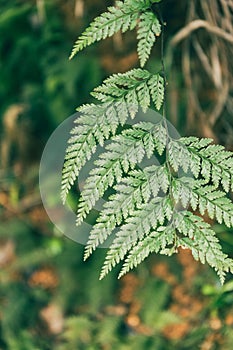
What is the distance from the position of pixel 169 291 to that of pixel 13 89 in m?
1.45

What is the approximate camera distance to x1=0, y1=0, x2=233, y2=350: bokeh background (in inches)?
98.2

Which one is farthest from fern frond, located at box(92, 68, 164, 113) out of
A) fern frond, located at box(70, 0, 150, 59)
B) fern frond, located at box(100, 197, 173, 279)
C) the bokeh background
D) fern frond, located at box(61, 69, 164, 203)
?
the bokeh background

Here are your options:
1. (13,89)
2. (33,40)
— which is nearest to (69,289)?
(13,89)

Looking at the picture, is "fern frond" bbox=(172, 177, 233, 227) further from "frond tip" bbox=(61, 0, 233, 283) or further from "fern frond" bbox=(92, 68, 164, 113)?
"fern frond" bbox=(92, 68, 164, 113)

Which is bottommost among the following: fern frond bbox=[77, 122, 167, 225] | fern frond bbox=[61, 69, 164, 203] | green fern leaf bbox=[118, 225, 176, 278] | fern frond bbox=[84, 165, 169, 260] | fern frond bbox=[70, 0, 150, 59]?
green fern leaf bbox=[118, 225, 176, 278]

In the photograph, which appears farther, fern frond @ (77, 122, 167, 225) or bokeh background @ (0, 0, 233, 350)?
bokeh background @ (0, 0, 233, 350)

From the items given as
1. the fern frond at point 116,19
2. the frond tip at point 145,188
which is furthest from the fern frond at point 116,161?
the fern frond at point 116,19

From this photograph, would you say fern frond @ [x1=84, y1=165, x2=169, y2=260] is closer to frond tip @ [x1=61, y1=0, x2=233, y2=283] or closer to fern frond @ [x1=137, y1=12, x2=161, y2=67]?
frond tip @ [x1=61, y1=0, x2=233, y2=283]

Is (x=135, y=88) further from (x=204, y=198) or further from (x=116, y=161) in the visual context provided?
(x=204, y=198)

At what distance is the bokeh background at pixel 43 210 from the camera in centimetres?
249

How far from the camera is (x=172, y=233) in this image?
1151 millimetres

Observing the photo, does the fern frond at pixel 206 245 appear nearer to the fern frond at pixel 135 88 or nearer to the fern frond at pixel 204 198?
the fern frond at pixel 204 198

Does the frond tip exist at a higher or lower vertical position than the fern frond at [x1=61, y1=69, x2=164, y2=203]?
lower

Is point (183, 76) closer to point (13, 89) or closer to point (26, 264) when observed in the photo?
point (13, 89)
